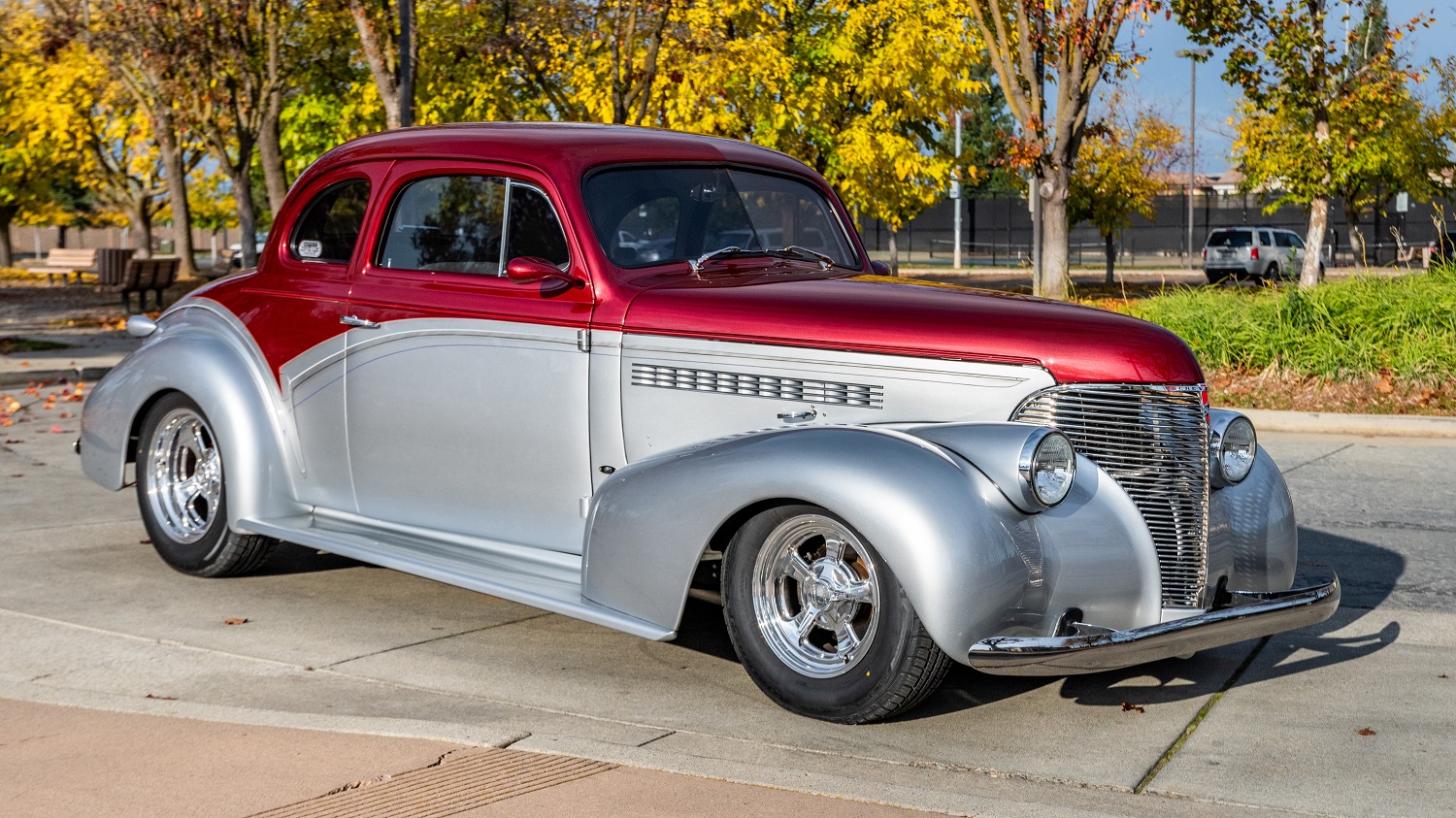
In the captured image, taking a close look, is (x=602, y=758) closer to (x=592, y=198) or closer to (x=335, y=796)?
(x=335, y=796)

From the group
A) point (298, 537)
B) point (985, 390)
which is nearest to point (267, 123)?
point (298, 537)

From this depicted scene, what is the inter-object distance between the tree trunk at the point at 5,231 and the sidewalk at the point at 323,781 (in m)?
50.4

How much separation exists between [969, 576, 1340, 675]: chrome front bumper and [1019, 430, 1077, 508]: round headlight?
1.35ft

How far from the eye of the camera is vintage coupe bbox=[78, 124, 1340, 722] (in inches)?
172

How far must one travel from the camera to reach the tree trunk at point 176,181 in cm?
2898

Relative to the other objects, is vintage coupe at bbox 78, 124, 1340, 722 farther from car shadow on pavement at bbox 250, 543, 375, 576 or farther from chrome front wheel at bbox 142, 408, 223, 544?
car shadow on pavement at bbox 250, 543, 375, 576

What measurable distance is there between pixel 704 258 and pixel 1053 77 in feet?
55.2

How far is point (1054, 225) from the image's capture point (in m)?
20.4

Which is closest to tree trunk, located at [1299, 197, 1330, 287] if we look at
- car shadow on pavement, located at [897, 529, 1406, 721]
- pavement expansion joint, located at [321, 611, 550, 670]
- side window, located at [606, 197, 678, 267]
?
car shadow on pavement, located at [897, 529, 1406, 721]

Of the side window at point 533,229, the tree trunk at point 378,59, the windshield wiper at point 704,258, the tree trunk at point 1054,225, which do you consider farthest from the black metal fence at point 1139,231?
the side window at point 533,229

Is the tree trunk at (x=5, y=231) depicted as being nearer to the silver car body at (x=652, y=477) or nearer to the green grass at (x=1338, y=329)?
the green grass at (x=1338, y=329)

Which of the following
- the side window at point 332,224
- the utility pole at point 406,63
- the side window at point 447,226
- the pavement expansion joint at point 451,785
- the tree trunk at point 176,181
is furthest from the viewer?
the tree trunk at point 176,181

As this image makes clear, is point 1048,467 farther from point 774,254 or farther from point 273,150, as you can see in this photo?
point 273,150

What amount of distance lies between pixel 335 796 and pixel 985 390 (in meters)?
2.26
